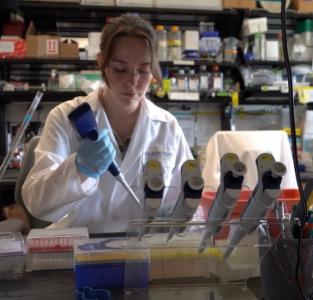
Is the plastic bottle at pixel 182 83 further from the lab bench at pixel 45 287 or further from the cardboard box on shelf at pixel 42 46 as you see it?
the lab bench at pixel 45 287

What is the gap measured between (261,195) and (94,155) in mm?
402

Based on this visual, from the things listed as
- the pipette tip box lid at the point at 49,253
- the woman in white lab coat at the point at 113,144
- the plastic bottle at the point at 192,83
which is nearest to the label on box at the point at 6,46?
the plastic bottle at the point at 192,83

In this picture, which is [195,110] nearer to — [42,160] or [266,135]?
[266,135]

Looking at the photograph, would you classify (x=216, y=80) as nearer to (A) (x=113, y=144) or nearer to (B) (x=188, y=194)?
(A) (x=113, y=144)

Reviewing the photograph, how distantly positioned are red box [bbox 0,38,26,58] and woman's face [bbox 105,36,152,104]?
157 centimetres

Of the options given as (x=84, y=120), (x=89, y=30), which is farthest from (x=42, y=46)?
(x=84, y=120)

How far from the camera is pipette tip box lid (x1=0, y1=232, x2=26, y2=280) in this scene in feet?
2.21

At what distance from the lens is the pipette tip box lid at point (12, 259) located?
0.67 m

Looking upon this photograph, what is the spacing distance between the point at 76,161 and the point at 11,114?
6.87 ft

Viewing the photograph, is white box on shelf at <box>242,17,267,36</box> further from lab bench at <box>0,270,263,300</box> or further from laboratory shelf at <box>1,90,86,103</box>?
lab bench at <box>0,270,263,300</box>

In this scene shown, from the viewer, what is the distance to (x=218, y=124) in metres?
3.02

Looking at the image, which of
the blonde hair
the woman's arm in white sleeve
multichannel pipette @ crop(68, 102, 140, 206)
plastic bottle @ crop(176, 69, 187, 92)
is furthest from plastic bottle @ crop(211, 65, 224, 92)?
multichannel pipette @ crop(68, 102, 140, 206)

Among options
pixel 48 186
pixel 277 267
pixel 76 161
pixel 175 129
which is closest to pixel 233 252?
pixel 277 267

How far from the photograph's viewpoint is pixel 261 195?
0.53 m
